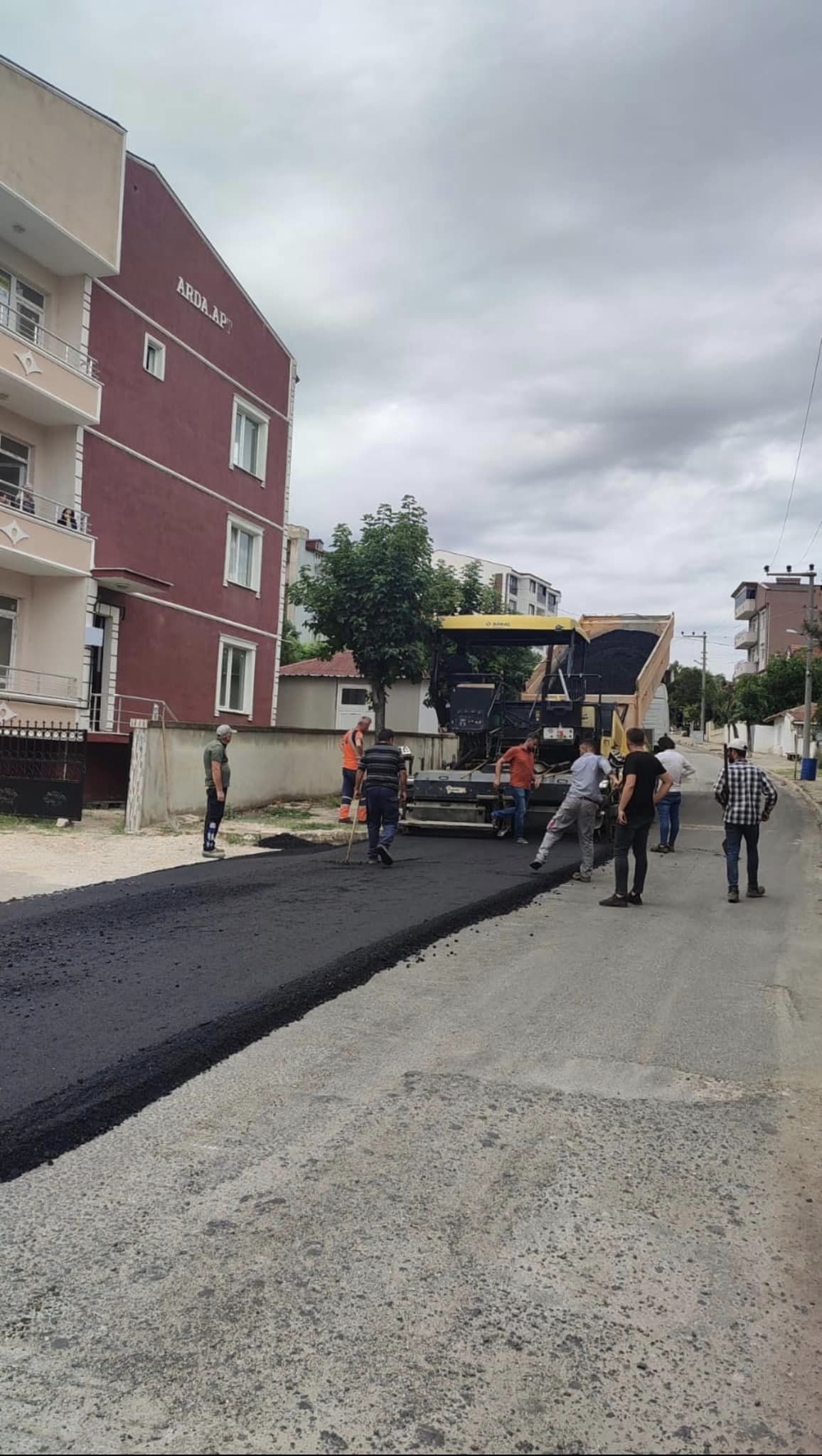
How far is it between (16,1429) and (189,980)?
406 cm

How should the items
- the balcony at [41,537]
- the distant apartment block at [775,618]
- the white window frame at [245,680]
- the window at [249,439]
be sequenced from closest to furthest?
the balcony at [41,537], the white window frame at [245,680], the window at [249,439], the distant apartment block at [775,618]

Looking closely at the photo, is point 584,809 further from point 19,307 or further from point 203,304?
point 203,304

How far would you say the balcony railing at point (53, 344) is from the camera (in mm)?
19516

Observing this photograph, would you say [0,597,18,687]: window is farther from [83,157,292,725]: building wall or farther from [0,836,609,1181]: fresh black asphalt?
[0,836,609,1181]: fresh black asphalt

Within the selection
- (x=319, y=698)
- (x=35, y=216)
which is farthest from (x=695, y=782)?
(x=35, y=216)

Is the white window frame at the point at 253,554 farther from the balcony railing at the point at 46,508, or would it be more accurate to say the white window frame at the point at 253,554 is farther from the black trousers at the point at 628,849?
the black trousers at the point at 628,849

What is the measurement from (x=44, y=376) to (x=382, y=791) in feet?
35.8

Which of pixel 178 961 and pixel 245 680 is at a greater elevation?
pixel 245 680

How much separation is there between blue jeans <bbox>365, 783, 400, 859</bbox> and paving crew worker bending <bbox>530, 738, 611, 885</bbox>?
1.73 m

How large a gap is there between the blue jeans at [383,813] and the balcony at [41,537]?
8896mm

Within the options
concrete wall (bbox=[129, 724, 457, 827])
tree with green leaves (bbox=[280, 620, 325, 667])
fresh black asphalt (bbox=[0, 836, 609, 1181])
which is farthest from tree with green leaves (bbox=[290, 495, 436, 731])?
tree with green leaves (bbox=[280, 620, 325, 667])

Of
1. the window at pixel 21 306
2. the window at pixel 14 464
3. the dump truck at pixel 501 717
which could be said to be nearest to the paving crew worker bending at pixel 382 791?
the dump truck at pixel 501 717

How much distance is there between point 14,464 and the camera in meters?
20.2

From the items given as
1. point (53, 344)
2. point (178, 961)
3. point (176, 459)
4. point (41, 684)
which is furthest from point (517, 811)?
point (53, 344)
